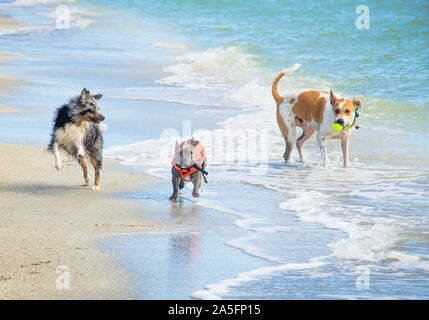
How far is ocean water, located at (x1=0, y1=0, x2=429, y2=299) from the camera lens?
4.99 meters

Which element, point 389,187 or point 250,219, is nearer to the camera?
point 250,219

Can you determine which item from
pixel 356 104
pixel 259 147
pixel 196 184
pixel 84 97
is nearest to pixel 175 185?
pixel 196 184

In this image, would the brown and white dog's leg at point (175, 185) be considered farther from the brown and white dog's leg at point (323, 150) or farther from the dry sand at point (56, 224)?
the brown and white dog's leg at point (323, 150)

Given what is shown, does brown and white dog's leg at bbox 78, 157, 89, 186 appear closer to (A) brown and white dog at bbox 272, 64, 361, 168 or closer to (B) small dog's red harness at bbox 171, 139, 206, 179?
(B) small dog's red harness at bbox 171, 139, 206, 179

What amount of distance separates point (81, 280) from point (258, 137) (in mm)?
6532

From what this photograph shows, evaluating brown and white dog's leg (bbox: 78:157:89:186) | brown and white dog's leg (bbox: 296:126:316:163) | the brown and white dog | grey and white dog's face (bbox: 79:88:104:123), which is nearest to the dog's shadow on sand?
brown and white dog's leg (bbox: 78:157:89:186)

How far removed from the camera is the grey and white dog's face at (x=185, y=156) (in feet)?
22.6

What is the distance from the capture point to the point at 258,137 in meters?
10.9

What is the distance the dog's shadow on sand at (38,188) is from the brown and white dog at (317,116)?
3.00 metres

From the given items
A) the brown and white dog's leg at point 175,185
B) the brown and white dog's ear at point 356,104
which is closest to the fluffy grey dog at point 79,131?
the brown and white dog's leg at point 175,185

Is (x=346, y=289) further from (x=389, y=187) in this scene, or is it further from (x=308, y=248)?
(x=389, y=187)
